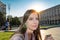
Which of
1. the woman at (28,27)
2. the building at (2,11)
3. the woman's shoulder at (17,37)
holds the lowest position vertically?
the woman's shoulder at (17,37)

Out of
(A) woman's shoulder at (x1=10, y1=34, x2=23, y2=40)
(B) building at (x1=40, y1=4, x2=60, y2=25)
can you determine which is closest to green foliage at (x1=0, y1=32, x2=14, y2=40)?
(A) woman's shoulder at (x1=10, y1=34, x2=23, y2=40)

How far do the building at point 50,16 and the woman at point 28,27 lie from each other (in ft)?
0.26

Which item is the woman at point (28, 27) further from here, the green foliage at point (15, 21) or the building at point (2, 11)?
the building at point (2, 11)

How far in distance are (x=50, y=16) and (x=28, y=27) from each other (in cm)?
24

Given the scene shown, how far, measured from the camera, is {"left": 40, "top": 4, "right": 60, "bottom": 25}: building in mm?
3027

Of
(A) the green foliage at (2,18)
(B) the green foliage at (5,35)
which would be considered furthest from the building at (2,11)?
(B) the green foliage at (5,35)

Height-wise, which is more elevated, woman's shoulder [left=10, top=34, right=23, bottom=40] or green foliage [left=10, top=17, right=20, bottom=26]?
green foliage [left=10, top=17, right=20, bottom=26]

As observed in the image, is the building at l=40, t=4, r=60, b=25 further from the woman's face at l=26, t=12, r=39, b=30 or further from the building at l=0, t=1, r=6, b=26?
the building at l=0, t=1, r=6, b=26

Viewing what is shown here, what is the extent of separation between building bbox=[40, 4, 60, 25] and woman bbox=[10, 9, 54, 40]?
79 millimetres

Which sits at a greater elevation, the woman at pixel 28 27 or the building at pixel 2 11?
the building at pixel 2 11

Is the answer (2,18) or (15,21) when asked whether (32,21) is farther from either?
(2,18)

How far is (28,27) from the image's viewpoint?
2.96m

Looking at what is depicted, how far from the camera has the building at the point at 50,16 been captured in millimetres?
3027

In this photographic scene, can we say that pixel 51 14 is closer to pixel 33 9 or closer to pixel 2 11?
pixel 33 9
